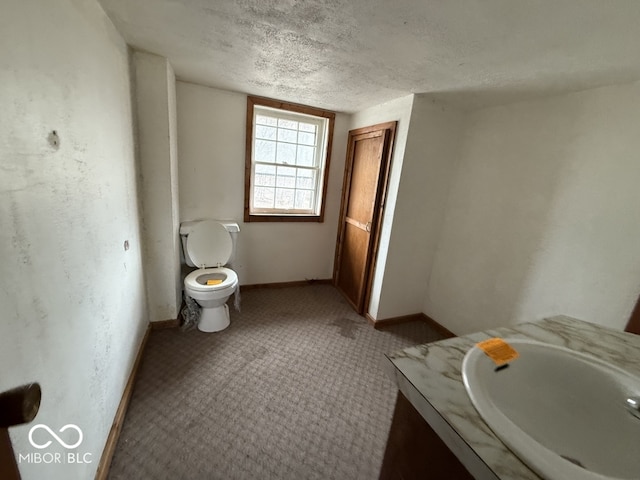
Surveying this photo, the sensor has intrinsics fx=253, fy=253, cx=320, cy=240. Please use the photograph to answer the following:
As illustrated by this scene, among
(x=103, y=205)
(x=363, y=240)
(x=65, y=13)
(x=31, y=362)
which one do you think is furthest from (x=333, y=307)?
(x=65, y=13)

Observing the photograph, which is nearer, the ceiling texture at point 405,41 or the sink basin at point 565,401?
the sink basin at point 565,401

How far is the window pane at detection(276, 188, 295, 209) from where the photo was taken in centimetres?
287

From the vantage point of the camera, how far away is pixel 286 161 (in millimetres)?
2777

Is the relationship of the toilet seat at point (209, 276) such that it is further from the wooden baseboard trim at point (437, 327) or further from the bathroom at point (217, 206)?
the wooden baseboard trim at point (437, 327)

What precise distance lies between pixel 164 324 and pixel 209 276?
0.53 m

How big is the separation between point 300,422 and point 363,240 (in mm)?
1652

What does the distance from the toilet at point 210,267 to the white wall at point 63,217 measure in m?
0.65

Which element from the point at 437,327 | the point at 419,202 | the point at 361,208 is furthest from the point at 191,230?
the point at 437,327

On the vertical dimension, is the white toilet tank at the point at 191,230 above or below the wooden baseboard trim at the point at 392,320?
above

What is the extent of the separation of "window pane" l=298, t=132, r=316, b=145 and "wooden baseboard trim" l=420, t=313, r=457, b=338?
7.38 feet

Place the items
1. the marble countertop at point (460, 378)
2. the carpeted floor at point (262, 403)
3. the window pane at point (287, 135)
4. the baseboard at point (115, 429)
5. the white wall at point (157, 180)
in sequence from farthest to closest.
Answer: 1. the window pane at point (287, 135)
2. the white wall at point (157, 180)
3. the carpeted floor at point (262, 403)
4. the baseboard at point (115, 429)
5. the marble countertop at point (460, 378)

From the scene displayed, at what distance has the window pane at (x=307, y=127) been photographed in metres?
2.76

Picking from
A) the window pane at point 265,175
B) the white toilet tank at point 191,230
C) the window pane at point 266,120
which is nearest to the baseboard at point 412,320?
the white toilet tank at point 191,230

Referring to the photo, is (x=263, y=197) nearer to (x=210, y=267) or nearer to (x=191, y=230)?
(x=191, y=230)
